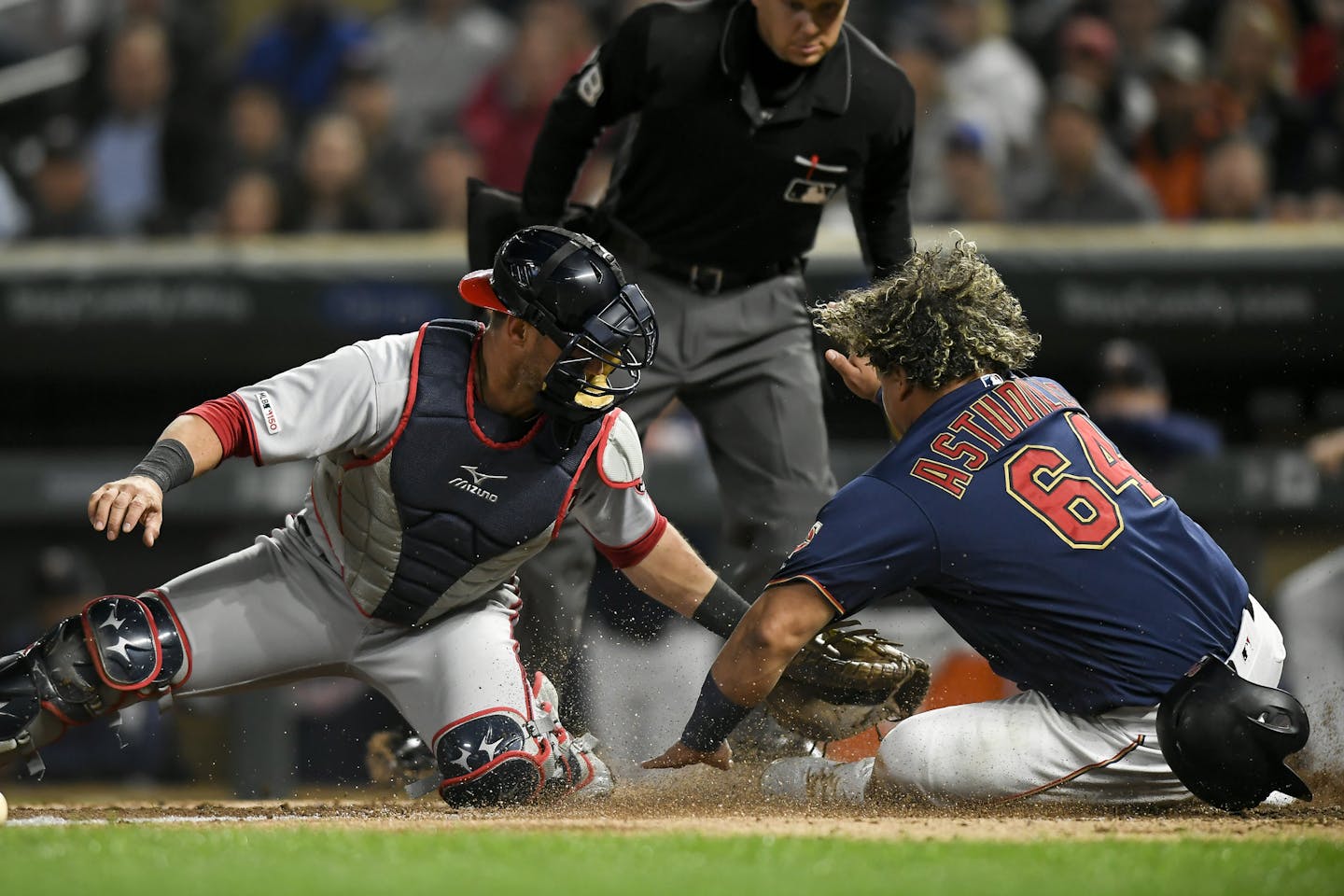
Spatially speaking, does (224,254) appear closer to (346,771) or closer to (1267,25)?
(346,771)

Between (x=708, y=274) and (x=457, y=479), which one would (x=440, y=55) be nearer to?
(x=708, y=274)

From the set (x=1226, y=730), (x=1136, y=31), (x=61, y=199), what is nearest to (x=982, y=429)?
(x=1226, y=730)

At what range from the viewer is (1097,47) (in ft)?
27.9

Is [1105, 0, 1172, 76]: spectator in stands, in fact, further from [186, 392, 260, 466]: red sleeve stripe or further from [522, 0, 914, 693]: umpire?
[186, 392, 260, 466]: red sleeve stripe

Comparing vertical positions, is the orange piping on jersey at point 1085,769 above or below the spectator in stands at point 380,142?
below

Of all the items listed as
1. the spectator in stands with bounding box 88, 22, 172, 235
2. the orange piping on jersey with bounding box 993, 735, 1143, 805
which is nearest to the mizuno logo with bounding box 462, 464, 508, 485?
the orange piping on jersey with bounding box 993, 735, 1143, 805

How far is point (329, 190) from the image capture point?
8.22m

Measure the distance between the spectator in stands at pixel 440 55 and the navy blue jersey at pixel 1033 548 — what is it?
5.77 meters

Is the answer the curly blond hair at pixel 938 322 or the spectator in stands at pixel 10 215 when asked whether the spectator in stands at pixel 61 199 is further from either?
the curly blond hair at pixel 938 322

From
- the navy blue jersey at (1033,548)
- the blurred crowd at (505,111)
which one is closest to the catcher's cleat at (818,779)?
the navy blue jersey at (1033,548)

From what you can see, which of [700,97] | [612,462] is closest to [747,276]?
[700,97]

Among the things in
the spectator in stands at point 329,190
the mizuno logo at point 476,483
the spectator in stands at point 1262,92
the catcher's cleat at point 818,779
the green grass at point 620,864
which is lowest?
the catcher's cleat at point 818,779

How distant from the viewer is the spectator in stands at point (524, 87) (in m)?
8.56

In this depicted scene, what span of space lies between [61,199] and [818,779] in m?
6.00
